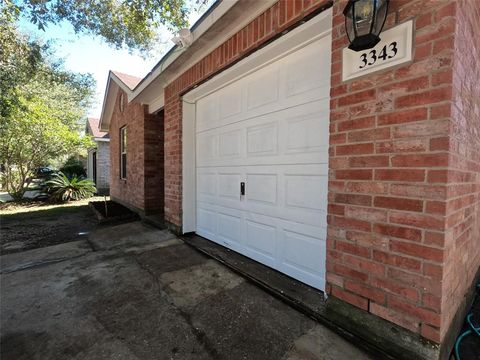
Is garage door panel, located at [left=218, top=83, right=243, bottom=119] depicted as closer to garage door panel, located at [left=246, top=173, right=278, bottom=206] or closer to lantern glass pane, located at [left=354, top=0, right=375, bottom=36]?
garage door panel, located at [left=246, top=173, right=278, bottom=206]

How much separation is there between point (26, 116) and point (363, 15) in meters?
11.9

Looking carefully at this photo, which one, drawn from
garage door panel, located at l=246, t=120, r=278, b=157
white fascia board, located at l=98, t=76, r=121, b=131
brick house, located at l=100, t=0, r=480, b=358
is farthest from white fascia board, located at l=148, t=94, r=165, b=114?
garage door panel, located at l=246, t=120, r=278, b=157

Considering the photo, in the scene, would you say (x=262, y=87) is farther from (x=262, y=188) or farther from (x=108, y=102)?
(x=108, y=102)

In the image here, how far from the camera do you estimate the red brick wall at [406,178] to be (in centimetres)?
138

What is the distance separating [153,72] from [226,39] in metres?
2.04

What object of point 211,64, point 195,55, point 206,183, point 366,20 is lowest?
point 206,183

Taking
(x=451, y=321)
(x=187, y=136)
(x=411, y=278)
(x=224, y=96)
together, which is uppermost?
(x=224, y=96)

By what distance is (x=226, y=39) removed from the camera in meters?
3.11

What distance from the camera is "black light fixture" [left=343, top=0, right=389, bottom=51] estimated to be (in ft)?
4.88

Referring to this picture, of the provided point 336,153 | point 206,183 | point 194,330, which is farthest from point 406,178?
point 206,183

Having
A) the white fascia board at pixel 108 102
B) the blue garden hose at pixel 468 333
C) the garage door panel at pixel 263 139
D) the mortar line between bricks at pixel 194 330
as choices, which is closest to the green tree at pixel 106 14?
the white fascia board at pixel 108 102

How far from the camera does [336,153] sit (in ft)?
6.07

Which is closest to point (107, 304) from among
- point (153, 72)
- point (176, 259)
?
point (176, 259)

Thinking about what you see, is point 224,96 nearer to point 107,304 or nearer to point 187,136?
point 187,136
